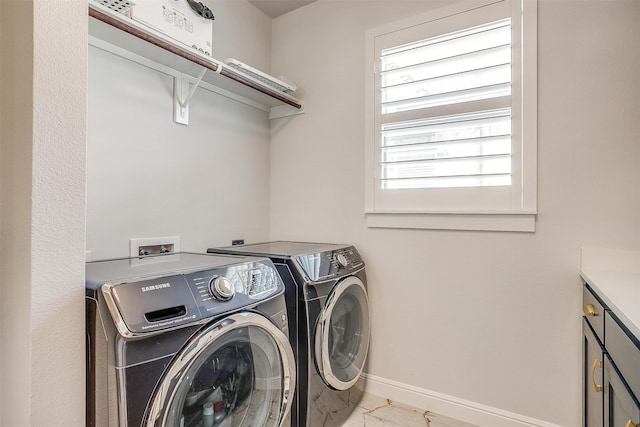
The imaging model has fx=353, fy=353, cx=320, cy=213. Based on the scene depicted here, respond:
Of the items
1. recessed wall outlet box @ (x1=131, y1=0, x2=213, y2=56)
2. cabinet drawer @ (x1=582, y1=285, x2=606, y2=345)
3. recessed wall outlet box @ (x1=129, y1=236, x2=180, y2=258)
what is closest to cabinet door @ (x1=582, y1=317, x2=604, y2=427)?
cabinet drawer @ (x1=582, y1=285, x2=606, y2=345)

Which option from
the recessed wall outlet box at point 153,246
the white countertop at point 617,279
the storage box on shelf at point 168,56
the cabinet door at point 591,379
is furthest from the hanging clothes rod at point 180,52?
the cabinet door at point 591,379

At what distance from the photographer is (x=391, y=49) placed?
2.05 meters

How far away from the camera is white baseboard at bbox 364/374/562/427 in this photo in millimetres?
1741

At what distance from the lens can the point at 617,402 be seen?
1.00 meters

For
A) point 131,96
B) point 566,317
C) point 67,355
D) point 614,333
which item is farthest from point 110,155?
point 566,317

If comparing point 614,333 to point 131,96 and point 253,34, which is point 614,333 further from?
point 253,34

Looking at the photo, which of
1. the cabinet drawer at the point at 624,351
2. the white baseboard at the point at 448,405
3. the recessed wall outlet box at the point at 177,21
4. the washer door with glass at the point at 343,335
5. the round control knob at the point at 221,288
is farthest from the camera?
the white baseboard at the point at 448,405

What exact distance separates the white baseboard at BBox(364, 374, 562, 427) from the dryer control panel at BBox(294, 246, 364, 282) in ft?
2.44

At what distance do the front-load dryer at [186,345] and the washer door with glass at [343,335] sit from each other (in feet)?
0.88

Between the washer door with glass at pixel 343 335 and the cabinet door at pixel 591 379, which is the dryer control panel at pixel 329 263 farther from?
the cabinet door at pixel 591 379

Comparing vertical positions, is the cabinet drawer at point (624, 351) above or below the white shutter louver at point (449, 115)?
below

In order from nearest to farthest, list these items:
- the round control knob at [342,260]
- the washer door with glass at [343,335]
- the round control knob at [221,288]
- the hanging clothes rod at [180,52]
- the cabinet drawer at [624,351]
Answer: the cabinet drawer at [624,351] < the round control knob at [221,288] < the hanging clothes rod at [180,52] < the washer door with glass at [343,335] < the round control knob at [342,260]

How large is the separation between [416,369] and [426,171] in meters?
1.12

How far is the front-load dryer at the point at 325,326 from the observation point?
156 centimetres
